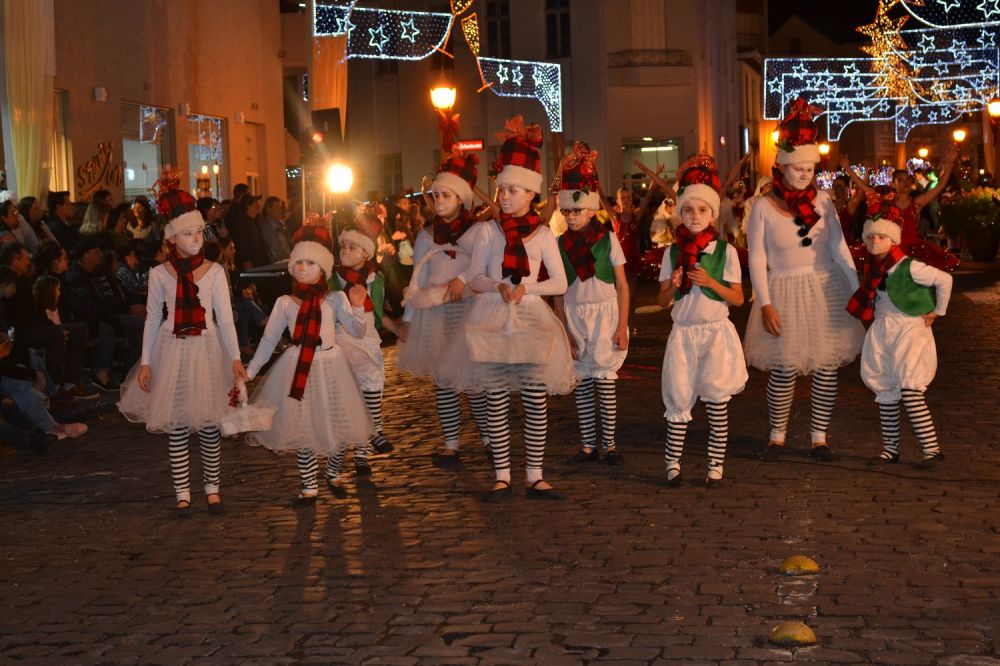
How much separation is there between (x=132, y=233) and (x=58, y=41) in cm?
415

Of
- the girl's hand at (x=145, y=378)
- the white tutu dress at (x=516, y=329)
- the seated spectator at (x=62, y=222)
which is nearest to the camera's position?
the white tutu dress at (x=516, y=329)

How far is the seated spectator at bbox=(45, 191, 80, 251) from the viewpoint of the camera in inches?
705

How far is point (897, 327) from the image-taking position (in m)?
9.63

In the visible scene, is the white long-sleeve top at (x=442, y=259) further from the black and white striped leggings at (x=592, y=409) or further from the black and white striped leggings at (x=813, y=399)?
the black and white striped leggings at (x=813, y=399)

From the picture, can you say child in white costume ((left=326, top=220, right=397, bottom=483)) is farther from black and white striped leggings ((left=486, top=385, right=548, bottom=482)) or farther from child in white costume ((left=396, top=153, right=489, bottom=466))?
black and white striped leggings ((left=486, top=385, right=548, bottom=482))

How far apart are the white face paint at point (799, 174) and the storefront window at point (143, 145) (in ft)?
53.5

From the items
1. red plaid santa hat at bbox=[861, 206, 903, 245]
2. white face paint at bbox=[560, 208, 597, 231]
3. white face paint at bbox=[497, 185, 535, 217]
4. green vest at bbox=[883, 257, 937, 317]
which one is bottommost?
green vest at bbox=[883, 257, 937, 317]

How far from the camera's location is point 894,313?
381 inches

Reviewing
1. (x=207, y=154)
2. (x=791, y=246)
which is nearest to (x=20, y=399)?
(x=791, y=246)

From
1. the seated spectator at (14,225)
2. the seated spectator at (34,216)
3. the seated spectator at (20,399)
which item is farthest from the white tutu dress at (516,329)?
the seated spectator at (34,216)

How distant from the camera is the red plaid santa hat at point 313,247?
924cm

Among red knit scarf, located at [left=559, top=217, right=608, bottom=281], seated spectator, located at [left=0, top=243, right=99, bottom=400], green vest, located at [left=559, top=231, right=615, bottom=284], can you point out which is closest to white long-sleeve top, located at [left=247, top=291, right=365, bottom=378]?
red knit scarf, located at [left=559, top=217, right=608, bottom=281]

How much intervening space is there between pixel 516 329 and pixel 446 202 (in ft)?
4.63

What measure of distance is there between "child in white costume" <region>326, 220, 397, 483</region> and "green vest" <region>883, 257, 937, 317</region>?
11.3ft
